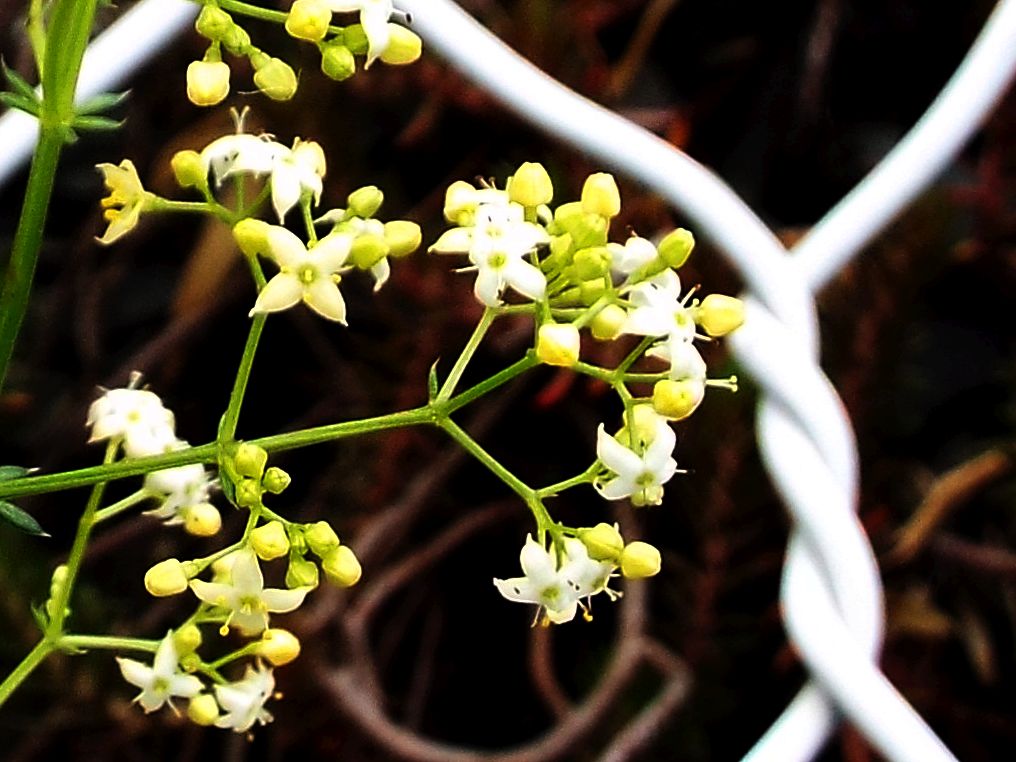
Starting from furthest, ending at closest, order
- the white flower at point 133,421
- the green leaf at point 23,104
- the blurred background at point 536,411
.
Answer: the blurred background at point 536,411, the white flower at point 133,421, the green leaf at point 23,104

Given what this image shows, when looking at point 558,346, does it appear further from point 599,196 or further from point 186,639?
point 186,639

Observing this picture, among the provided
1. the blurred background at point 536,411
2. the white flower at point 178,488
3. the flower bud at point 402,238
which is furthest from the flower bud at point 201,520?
the blurred background at point 536,411

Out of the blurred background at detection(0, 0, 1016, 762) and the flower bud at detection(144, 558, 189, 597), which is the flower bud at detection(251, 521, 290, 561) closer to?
the flower bud at detection(144, 558, 189, 597)

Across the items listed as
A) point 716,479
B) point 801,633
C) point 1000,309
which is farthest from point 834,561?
point 1000,309

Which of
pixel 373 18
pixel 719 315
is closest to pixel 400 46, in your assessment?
pixel 373 18

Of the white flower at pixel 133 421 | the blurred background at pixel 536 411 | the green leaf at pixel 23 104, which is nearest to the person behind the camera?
the green leaf at pixel 23 104

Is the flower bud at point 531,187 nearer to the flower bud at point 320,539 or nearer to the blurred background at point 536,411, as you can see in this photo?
the flower bud at point 320,539

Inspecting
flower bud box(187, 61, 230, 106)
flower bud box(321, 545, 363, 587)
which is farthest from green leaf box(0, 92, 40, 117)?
flower bud box(321, 545, 363, 587)
